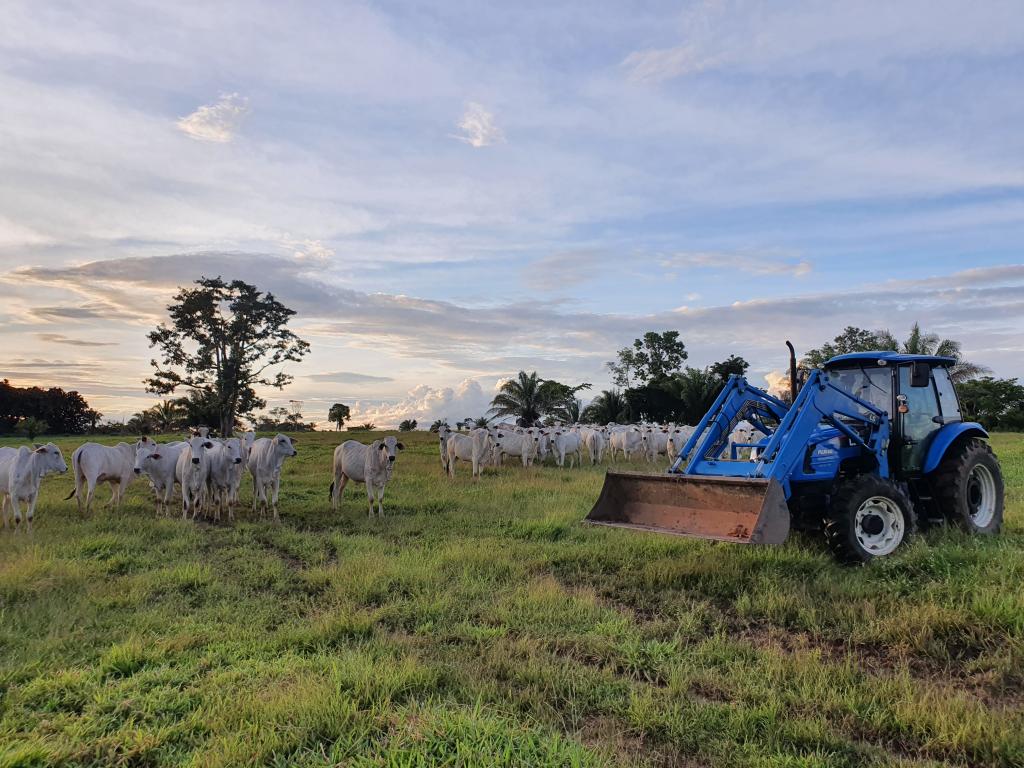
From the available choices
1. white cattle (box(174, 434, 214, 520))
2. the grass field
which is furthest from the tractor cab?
white cattle (box(174, 434, 214, 520))

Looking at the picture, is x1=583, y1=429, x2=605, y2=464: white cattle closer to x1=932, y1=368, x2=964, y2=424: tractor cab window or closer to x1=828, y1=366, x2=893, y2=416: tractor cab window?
x1=932, y1=368, x2=964, y2=424: tractor cab window

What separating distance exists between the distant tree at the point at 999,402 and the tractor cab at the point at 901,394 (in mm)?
39970

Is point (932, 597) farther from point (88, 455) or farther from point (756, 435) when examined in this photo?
point (756, 435)

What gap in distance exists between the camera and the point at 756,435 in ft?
77.4

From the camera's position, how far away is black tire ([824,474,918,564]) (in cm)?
735

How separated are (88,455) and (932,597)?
46.2 feet

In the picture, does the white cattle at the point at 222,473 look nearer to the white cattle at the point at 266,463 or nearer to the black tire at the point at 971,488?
the white cattle at the point at 266,463

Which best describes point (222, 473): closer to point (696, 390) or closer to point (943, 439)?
point (943, 439)

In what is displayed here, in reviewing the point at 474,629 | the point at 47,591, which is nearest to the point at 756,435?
the point at 474,629

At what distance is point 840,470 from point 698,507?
79.6 inches

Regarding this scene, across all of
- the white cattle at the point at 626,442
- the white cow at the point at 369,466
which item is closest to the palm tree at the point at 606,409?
the white cattle at the point at 626,442

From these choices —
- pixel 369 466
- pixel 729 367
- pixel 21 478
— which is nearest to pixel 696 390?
pixel 729 367

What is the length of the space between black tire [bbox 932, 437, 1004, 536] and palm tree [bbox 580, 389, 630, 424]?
37.3m

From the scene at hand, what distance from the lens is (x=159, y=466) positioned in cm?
1352
